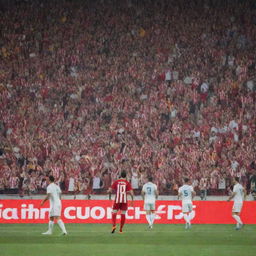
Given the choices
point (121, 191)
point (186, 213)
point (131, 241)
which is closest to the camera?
point (131, 241)

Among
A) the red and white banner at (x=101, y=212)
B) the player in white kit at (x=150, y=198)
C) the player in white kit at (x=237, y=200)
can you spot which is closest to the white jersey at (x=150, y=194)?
the player in white kit at (x=150, y=198)

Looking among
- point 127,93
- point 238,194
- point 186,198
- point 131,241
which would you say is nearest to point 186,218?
point 186,198

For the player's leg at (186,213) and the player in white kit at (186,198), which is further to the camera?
the player in white kit at (186,198)

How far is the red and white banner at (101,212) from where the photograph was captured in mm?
31766


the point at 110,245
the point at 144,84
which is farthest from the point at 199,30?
the point at 110,245

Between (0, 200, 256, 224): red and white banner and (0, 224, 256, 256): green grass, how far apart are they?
1.31 metres

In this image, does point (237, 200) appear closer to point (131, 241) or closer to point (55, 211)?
point (55, 211)

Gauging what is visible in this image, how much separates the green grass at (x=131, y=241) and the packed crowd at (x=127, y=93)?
26.0 ft

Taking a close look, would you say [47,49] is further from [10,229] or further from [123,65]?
[10,229]

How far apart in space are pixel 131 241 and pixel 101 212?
941 centimetres

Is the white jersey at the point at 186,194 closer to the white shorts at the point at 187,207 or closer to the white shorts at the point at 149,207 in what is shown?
the white shorts at the point at 187,207

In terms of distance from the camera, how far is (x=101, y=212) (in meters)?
32.0

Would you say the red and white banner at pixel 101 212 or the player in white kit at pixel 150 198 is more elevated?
the player in white kit at pixel 150 198

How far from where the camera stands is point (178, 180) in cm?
3747
